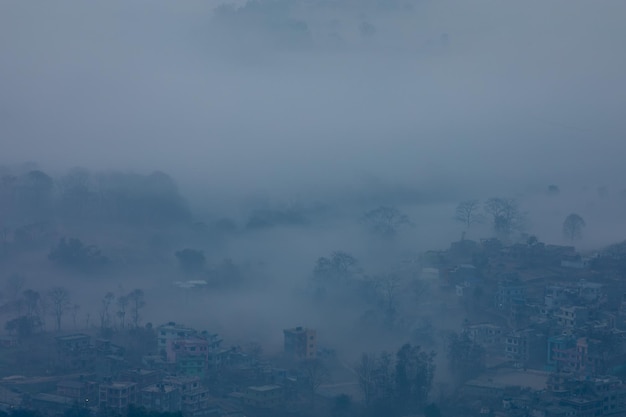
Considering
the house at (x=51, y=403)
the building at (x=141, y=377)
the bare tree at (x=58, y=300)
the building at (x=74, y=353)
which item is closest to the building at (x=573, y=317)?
the building at (x=141, y=377)

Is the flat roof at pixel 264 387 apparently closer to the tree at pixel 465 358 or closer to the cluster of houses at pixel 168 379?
the cluster of houses at pixel 168 379

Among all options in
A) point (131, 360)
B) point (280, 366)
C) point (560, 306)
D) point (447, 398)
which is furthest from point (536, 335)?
point (131, 360)

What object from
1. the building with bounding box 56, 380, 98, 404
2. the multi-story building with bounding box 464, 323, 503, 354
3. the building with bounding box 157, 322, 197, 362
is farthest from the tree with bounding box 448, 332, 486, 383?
the building with bounding box 56, 380, 98, 404

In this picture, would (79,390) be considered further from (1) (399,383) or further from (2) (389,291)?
(2) (389,291)

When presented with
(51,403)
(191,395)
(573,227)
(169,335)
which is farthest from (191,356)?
(573,227)

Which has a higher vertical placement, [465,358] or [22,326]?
[22,326]

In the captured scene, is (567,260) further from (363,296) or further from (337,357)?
(337,357)

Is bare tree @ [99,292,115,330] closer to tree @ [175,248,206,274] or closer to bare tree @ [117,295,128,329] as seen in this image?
bare tree @ [117,295,128,329]
